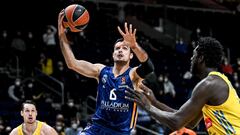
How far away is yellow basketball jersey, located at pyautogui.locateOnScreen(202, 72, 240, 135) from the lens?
4695 millimetres

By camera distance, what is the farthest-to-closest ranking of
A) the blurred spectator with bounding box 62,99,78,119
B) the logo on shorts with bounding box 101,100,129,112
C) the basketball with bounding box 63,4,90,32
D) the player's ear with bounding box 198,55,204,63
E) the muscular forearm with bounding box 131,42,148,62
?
the blurred spectator with bounding box 62,99,78,119, the basketball with bounding box 63,4,90,32, the logo on shorts with bounding box 101,100,129,112, the muscular forearm with bounding box 131,42,148,62, the player's ear with bounding box 198,55,204,63

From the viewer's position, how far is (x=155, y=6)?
25641 millimetres

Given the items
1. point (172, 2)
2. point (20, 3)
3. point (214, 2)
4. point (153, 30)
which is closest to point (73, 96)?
point (20, 3)

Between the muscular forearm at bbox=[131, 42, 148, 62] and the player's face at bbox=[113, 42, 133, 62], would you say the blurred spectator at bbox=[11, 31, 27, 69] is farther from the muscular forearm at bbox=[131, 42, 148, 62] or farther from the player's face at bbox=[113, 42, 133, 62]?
the muscular forearm at bbox=[131, 42, 148, 62]

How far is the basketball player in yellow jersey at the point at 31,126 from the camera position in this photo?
340 inches

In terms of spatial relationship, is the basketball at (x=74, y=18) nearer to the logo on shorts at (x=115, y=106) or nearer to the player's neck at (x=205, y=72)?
the logo on shorts at (x=115, y=106)

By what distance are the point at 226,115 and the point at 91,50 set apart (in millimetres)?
15028

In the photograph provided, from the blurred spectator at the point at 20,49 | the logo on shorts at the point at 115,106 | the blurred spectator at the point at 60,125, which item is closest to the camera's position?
the logo on shorts at the point at 115,106

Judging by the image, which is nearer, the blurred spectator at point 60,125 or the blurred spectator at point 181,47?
the blurred spectator at point 60,125

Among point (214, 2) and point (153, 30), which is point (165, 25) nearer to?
point (153, 30)

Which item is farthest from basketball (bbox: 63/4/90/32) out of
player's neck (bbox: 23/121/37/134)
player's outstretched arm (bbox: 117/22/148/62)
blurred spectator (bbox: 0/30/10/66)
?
blurred spectator (bbox: 0/30/10/66)

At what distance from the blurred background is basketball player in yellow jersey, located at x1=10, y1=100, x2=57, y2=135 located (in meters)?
4.61

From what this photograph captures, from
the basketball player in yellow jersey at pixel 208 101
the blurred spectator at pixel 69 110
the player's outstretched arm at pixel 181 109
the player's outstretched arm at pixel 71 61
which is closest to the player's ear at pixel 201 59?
the basketball player in yellow jersey at pixel 208 101

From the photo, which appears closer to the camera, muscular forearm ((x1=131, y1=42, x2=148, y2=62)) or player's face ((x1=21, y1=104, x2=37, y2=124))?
muscular forearm ((x1=131, y1=42, x2=148, y2=62))
